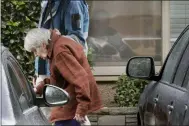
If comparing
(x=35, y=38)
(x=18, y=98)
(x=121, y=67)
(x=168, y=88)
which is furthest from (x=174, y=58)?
(x=121, y=67)

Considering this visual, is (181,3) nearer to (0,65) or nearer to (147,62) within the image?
(147,62)

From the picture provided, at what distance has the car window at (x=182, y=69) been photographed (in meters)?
5.27

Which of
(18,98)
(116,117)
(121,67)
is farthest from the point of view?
(121,67)

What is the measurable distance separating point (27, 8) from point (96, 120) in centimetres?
198

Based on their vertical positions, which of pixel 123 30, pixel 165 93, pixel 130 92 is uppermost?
pixel 123 30

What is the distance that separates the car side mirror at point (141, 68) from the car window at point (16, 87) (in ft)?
5.63

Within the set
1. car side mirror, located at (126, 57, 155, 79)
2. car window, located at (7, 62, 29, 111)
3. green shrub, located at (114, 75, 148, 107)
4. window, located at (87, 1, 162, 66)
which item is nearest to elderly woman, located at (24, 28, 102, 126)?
car side mirror, located at (126, 57, 155, 79)

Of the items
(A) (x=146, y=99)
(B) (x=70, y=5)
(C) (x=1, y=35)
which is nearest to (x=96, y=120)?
(C) (x=1, y=35)

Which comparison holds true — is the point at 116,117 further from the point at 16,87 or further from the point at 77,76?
the point at 16,87

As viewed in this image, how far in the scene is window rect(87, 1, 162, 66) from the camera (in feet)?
36.6

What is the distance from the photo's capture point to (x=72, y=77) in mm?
5598

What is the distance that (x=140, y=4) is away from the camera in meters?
11.1

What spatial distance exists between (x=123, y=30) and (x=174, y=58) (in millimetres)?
5394

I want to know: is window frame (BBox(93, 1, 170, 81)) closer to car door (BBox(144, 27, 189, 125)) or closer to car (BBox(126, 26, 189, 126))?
car (BBox(126, 26, 189, 126))
